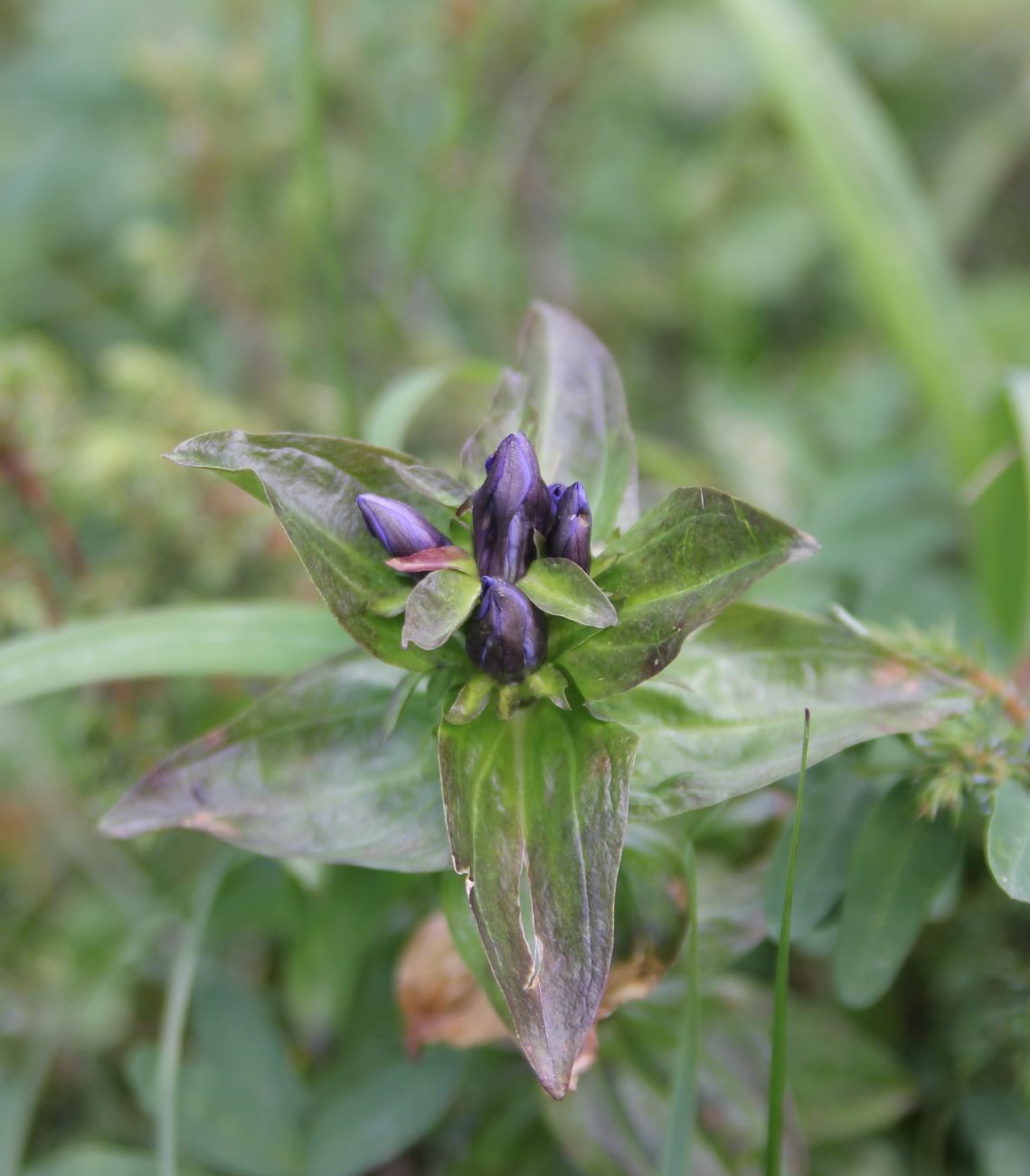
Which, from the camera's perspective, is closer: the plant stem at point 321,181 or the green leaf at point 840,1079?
the green leaf at point 840,1079

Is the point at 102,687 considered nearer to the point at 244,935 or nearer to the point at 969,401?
the point at 244,935

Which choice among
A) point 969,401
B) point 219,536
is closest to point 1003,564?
point 969,401

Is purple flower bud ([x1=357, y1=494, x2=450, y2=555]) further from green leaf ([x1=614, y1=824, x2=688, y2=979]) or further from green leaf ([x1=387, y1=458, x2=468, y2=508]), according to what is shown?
green leaf ([x1=614, y1=824, x2=688, y2=979])

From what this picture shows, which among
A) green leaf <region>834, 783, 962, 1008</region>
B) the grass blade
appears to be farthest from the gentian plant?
the grass blade

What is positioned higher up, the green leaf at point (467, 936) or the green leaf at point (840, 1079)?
the green leaf at point (467, 936)

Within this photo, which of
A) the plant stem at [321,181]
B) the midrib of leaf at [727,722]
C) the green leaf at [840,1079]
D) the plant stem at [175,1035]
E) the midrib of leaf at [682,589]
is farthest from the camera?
the plant stem at [321,181]

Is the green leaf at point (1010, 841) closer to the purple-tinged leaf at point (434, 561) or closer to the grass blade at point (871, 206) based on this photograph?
the purple-tinged leaf at point (434, 561)

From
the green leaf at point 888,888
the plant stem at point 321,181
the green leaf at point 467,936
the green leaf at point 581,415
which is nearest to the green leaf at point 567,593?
the green leaf at point 581,415
